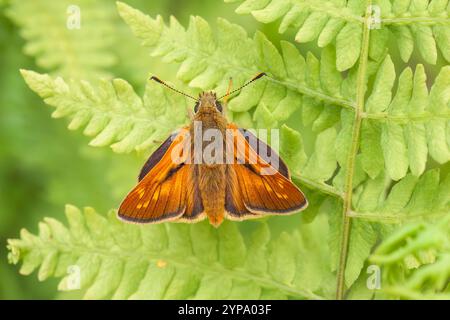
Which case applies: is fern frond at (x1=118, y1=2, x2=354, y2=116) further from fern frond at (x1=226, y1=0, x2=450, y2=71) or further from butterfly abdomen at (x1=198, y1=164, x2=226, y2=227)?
butterfly abdomen at (x1=198, y1=164, x2=226, y2=227)

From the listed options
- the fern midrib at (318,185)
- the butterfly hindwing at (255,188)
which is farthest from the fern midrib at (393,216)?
the butterfly hindwing at (255,188)

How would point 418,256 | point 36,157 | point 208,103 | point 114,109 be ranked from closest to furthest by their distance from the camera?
point 418,256
point 114,109
point 208,103
point 36,157

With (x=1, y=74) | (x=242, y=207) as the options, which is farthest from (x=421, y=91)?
(x=1, y=74)

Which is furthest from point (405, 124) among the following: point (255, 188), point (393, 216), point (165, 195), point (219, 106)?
point (165, 195)

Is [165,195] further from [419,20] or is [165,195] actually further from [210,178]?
[419,20]

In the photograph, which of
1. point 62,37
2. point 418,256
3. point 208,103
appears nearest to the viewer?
point 418,256

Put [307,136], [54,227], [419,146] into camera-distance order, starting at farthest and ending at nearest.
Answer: [307,136]
[54,227]
[419,146]

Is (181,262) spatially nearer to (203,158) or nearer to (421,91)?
(203,158)

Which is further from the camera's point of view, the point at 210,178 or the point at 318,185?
the point at 210,178
